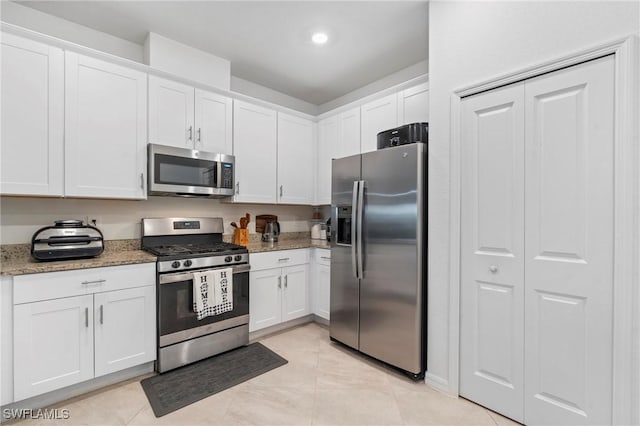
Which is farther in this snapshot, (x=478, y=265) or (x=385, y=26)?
(x=385, y=26)

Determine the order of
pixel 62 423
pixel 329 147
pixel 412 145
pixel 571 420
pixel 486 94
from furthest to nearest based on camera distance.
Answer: pixel 329 147
pixel 412 145
pixel 486 94
pixel 62 423
pixel 571 420

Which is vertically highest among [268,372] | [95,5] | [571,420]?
[95,5]

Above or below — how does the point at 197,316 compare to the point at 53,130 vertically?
below

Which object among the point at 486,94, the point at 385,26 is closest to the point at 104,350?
the point at 486,94

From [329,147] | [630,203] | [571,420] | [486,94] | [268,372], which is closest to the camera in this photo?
[630,203]

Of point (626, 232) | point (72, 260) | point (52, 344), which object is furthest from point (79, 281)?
point (626, 232)

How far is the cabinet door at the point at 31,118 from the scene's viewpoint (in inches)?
75.8

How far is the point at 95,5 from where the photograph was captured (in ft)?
7.44

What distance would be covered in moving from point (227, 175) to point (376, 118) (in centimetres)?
162

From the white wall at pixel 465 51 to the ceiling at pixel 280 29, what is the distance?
453 millimetres

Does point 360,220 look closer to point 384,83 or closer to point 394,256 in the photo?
point 394,256

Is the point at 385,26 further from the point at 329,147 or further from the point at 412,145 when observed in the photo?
the point at 329,147

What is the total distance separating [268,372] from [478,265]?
69.2 inches

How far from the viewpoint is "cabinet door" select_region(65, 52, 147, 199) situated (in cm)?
216
